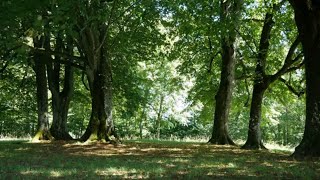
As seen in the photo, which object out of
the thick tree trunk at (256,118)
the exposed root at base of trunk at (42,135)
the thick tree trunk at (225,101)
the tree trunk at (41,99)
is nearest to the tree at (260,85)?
the thick tree trunk at (256,118)

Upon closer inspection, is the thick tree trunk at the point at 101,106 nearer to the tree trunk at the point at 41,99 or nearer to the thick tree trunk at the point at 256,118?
the tree trunk at the point at 41,99

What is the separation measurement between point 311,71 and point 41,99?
1600 centimetres

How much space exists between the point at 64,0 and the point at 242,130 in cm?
5379

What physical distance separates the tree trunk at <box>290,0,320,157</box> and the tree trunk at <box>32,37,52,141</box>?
15.1 meters

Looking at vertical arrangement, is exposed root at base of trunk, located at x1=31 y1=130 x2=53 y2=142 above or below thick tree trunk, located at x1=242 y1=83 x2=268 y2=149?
below

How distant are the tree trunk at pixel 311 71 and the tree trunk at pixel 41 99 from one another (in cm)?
1506

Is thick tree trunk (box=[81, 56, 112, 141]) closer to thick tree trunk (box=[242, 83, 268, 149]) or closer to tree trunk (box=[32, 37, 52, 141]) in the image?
tree trunk (box=[32, 37, 52, 141])

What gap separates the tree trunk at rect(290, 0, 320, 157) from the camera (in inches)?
492

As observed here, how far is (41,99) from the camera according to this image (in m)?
23.0

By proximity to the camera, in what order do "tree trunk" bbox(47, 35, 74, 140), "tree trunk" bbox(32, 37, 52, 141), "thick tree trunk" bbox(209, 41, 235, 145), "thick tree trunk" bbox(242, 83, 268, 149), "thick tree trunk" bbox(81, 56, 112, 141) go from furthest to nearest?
"tree trunk" bbox(47, 35, 74, 140), "tree trunk" bbox(32, 37, 52, 141), "thick tree trunk" bbox(209, 41, 235, 145), "thick tree trunk" bbox(242, 83, 268, 149), "thick tree trunk" bbox(81, 56, 112, 141)

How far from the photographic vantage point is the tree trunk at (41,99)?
74.1 feet

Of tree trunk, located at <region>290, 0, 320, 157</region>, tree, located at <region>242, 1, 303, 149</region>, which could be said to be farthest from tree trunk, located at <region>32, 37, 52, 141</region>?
tree trunk, located at <region>290, 0, 320, 157</region>

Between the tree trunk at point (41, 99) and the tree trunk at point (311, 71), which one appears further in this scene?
the tree trunk at point (41, 99)

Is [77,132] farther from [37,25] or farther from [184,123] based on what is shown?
[37,25]
